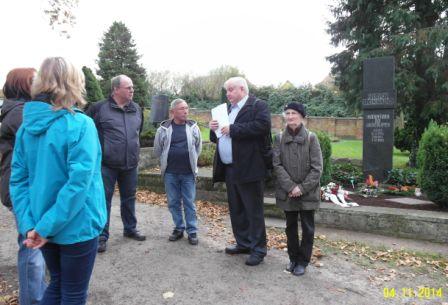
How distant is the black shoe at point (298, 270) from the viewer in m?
3.94

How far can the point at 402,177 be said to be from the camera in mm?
7781

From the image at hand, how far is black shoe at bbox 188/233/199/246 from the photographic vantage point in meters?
4.85

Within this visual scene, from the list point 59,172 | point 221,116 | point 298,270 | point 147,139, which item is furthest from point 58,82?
point 147,139

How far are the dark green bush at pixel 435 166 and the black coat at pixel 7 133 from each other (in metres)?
5.47

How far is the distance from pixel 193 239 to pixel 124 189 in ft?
3.65

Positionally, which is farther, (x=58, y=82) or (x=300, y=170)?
(x=300, y=170)

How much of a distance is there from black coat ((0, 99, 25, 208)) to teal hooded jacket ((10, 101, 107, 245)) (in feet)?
2.90

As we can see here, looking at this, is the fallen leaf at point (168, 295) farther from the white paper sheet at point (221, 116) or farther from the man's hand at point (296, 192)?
the white paper sheet at point (221, 116)

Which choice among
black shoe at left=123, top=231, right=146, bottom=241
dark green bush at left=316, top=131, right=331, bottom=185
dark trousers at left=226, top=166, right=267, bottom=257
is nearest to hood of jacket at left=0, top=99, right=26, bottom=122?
dark trousers at left=226, top=166, right=267, bottom=257

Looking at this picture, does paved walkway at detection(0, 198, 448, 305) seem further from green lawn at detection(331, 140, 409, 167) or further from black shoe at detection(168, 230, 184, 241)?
green lawn at detection(331, 140, 409, 167)

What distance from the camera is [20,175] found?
233cm

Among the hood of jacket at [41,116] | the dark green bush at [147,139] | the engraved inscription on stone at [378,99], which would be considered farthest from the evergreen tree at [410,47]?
the hood of jacket at [41,116]

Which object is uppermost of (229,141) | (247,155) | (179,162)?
(229,141)

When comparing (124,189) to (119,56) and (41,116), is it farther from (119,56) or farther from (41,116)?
(119,56)
